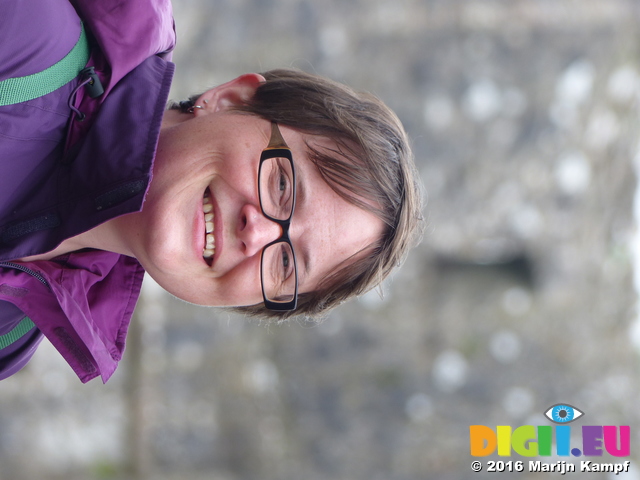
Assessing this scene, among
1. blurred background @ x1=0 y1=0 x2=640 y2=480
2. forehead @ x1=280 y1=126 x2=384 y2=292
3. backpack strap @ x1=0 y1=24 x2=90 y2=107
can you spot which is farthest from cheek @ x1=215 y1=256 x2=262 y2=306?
blurred background @ x1=0 y1=0 x2=640 y2=480

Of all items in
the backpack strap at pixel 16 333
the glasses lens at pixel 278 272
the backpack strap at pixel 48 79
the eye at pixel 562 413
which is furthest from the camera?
the eye at pixel 562 413

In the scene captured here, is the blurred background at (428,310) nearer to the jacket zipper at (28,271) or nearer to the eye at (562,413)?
the eye at (562,413)

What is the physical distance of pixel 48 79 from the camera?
1063 millimetres

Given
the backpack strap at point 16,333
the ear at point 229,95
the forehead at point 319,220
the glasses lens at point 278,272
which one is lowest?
the backpack strap at point 16,333

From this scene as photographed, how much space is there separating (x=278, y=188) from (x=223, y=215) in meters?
0.13

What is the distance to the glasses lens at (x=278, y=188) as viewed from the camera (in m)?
1.17

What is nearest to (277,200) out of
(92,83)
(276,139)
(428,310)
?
(276,139)

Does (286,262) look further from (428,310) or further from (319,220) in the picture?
(428,310)

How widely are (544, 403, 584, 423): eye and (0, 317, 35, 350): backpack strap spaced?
2.31 metres

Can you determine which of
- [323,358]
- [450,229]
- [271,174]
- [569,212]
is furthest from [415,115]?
[271,174]

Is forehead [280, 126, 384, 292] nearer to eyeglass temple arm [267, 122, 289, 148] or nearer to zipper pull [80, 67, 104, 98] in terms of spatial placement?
eyeglass temple arm [267, 122, 289, 148]

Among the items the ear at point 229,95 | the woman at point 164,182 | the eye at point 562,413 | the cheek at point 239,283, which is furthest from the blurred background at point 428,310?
the cheek at point 239,283

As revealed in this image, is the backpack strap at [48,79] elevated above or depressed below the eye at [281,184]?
above

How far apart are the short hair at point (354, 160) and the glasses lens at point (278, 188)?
8 cm
